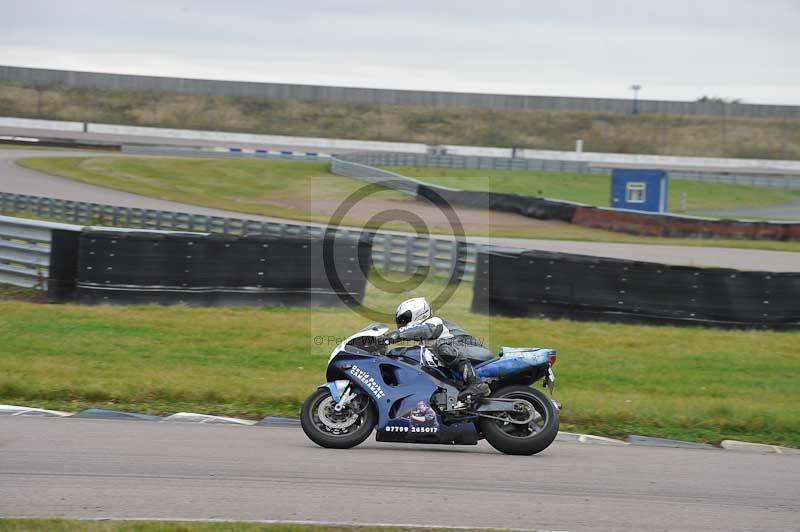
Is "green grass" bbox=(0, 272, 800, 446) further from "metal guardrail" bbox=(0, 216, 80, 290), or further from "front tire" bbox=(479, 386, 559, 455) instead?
"front tire" bbox=(479, 386, 559, 455)

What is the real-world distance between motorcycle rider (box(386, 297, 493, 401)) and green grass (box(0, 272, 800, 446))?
7.53 ft

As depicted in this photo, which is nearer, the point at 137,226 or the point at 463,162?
the point at 137,226

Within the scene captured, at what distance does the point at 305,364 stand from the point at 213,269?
3.77 m

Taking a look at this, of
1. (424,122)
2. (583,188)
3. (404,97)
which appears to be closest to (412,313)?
(583,188)

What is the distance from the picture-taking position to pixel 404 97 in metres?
90.2

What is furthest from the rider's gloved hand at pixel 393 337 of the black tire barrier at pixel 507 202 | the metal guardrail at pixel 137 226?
the black tire barrier at pixel 507 202

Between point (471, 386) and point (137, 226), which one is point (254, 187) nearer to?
point (137, 226)

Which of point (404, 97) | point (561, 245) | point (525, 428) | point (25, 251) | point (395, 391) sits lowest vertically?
point (525, 428)

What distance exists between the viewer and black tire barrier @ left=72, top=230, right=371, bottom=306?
16.0 meters

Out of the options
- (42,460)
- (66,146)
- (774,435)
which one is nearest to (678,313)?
(774,435)

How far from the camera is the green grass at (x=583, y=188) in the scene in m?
46.8

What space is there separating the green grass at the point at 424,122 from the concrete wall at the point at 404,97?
556 millimetres

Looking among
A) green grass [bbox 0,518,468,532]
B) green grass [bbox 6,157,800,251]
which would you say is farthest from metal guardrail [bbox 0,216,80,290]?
green grass [bbox 6,157,800,251]

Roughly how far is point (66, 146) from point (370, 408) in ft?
179
